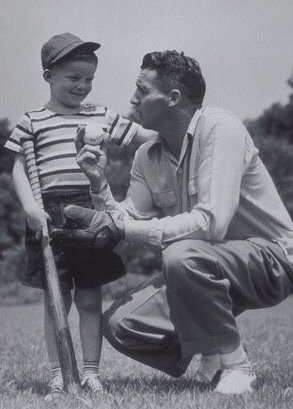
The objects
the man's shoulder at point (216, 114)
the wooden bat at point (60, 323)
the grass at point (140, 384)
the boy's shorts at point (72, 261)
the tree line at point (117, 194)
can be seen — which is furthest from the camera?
the tree line at point (117, 194)

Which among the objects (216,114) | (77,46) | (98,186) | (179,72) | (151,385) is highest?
(77,46)

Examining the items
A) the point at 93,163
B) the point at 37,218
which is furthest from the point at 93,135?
the point at 37,218

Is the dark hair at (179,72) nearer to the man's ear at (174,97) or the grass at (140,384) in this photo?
the man's ear at (174,97)

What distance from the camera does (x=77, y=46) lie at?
377 cm

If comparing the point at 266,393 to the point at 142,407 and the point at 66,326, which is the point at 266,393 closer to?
the point at 142,407

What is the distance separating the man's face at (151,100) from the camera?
11.6ft

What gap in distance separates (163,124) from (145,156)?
0.79 feet

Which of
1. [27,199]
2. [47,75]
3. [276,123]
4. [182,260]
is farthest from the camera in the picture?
[276,123]

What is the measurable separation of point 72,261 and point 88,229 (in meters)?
0.51

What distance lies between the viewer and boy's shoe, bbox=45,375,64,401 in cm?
317

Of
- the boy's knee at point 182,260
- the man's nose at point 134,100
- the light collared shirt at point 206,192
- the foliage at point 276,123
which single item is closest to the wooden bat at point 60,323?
the light collared shirt at point 206,192

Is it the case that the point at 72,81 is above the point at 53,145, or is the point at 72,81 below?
above

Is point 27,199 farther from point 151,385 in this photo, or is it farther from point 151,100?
point 151,385

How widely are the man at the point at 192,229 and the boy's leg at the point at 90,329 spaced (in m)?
0.15
